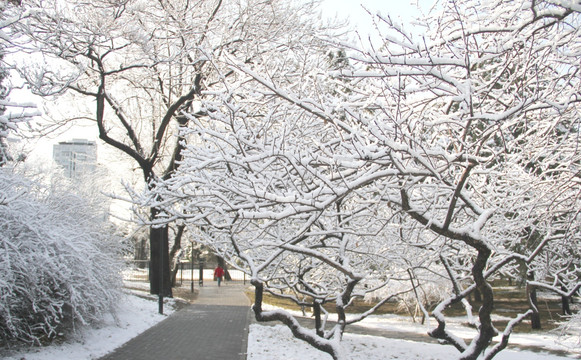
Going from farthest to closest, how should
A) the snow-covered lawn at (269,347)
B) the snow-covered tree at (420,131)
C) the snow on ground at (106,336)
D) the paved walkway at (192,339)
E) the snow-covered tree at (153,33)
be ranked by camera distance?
the snow-covered tree at (153,33) < the paved walkway at (192,339) < the snow-covered lawn at (269,347) < the snow on ground at (106,336) < the snow-covered tree at (420,131)

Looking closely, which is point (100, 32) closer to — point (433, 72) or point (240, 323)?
point (240, 323)

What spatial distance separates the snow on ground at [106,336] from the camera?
8.62 metres

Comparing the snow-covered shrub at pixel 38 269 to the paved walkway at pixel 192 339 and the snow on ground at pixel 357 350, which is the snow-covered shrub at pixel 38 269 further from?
the snow on ground at pixel 357 350

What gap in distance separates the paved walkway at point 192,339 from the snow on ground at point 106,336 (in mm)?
260

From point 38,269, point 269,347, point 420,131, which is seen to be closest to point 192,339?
point 269,347

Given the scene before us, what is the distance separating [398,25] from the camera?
401 cm

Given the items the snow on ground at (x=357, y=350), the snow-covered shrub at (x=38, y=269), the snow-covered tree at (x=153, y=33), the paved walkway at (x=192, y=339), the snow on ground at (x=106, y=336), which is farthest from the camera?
the snow-covered tree at (x=153, y=33)

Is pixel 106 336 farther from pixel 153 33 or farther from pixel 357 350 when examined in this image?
pixel 153 33

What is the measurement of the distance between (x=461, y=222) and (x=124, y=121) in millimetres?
14432

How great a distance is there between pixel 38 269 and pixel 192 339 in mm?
4377

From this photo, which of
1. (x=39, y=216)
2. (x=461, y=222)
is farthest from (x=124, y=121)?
(x=461, y=222)

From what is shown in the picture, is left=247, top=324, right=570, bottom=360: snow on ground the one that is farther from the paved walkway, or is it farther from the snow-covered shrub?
the snow-covered shrub

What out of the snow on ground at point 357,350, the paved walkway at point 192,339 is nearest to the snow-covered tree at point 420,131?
the snow on ground at point 357,350

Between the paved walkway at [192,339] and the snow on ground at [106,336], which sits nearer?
the snow on ground at [106,336]
